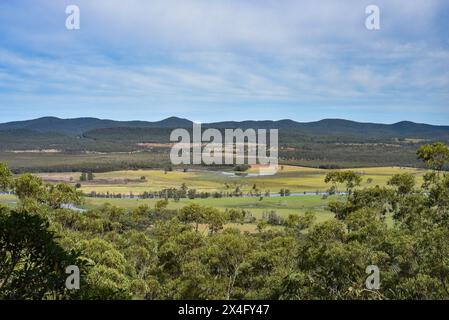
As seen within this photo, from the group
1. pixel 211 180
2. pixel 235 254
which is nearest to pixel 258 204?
pixel 211 180

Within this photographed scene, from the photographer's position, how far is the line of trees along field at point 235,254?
8.51 meters

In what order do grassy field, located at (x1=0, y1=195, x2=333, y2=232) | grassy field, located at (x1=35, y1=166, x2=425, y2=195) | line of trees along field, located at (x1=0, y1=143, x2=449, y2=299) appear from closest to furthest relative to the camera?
line of trees along field, located at (x1=0, y1=143, x2=449, y2=299), grassy field, located at (x1=0, y1=195, x2=333, y2=232), grassy field, located at (x1=35, y1=166, x2=425, y2=195)

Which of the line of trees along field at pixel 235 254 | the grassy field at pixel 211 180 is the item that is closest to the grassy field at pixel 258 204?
the grassy field at pixel 211 180

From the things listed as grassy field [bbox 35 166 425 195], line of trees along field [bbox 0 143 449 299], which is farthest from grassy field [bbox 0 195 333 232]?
line of trees along field [bbox 0 143 449 299]

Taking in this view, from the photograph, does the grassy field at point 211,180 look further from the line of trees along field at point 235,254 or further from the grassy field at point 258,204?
the line of trees along field at point 235,254

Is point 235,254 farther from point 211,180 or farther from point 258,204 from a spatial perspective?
point 211,180

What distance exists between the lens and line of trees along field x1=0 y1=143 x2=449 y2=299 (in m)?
8.51

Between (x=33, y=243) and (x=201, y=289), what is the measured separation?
1781cm

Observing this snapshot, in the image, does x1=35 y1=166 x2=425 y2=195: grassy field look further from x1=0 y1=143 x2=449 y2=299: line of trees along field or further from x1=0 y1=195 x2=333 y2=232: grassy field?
x1=0 y1=143 x2=449 y2=299: line of trees along field

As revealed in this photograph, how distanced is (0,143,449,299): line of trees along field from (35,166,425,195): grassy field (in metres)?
84.7
